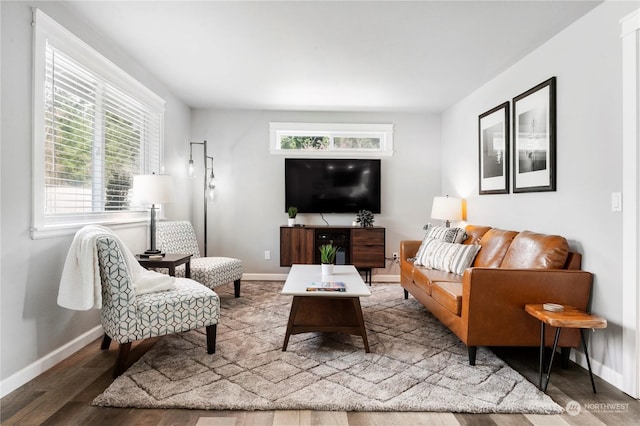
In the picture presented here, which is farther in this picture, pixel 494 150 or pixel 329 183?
pixel 329 183

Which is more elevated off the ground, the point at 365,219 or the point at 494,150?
the point at 494,150

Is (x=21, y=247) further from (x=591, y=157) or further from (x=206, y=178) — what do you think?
(x=591, y=157)

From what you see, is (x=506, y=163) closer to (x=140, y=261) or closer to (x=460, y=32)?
(x=460, y=32)

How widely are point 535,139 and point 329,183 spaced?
8.77 feet

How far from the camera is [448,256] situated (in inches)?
136

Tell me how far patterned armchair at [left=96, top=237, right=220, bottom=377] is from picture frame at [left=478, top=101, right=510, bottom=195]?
2949mm

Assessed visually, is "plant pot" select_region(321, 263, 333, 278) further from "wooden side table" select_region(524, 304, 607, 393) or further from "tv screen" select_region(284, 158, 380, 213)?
"tv screen" select_region(284, 158, 380, 213)

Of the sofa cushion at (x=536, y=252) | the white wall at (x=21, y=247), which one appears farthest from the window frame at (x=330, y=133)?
the white wall at (x=21, y=247)

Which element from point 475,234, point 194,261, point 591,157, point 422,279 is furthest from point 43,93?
point 475,234

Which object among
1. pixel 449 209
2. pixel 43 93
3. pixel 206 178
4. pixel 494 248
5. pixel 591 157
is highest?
pixel 43 93

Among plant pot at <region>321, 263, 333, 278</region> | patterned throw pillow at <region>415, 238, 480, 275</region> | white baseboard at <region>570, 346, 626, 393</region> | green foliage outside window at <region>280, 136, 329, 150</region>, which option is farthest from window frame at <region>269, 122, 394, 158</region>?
white baseboard at <region>570, 346, 626, 393</region>

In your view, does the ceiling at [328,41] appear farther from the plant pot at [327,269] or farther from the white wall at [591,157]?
the plant pot at [327,269]

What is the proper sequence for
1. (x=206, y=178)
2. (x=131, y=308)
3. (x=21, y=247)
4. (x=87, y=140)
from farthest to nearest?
(x=206, y=178) → (x=87, y=140) → (x=131, y=308) → (x=21, y=247)

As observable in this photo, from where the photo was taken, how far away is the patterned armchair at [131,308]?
2.25 meters
